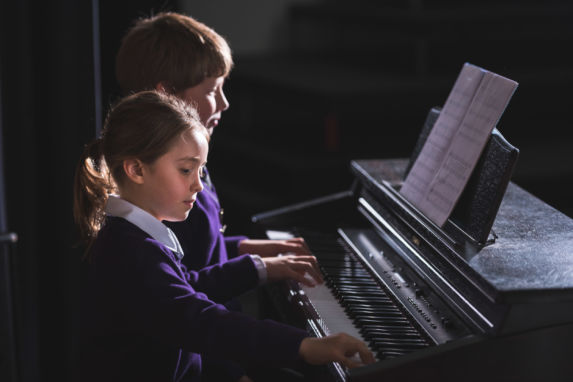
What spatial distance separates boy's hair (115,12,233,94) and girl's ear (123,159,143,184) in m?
0.43

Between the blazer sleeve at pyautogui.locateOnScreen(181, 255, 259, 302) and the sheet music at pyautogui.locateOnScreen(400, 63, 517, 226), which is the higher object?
the sheet music at pyautogui.locateOnScreen(400, 63, 517, 226)

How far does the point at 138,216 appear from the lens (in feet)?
5.49

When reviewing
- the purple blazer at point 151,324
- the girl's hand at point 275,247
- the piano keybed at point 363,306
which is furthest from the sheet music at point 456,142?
the purple blazer at point 151,324

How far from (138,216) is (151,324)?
25cm

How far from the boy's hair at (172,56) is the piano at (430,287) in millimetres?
631

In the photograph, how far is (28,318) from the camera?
297 centimetres

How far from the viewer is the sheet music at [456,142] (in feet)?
5.98

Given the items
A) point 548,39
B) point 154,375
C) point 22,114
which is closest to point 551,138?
point 548,39

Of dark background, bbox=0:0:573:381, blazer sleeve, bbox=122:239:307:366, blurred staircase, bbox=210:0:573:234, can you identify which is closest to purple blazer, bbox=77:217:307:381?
blazer sleeve, bbox=122:239:307:366

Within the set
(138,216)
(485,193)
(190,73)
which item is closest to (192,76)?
(190,73)

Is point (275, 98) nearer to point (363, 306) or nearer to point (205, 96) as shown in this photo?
point (205, 96)

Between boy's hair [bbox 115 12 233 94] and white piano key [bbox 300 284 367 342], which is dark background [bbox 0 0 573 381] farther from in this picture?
white piano key [bbox 300 284 367 342]

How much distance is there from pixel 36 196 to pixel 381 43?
2974mm

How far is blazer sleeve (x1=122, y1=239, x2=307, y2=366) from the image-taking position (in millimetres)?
1550
